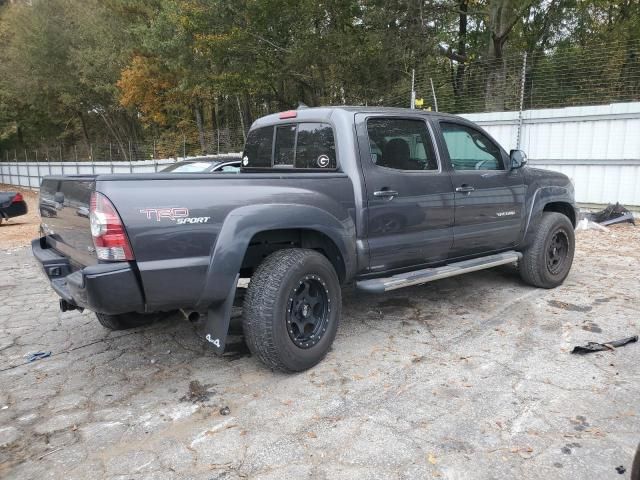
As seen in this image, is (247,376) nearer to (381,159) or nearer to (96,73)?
(381,159)

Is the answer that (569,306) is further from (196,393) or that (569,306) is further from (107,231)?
(107,231)

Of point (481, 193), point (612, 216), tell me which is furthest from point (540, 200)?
point (612, 216)

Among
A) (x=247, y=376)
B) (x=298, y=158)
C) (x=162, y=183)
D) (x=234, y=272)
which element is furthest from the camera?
(x=298, y=158)

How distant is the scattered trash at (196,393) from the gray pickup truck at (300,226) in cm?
37

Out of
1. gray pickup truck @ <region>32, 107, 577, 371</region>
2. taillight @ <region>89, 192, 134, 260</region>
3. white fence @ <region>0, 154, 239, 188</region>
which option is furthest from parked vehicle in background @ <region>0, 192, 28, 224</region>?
taillight @ <region>89, 192, 134, 260</region>

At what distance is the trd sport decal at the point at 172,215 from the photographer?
2832mm

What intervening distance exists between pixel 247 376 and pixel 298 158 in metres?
1.89

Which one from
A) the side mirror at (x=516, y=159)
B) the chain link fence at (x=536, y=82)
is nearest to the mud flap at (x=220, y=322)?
the side mirror at (x=516, y=159)

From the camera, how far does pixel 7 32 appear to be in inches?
1255

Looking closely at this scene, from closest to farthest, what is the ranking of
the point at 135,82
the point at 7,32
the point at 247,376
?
the point at 247,376, the point at 135,82, the point at 7,32

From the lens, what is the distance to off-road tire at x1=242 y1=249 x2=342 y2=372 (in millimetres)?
3234

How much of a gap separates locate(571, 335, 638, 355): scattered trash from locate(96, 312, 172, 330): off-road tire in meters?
3.33

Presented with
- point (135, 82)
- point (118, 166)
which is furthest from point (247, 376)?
point (135, 82)

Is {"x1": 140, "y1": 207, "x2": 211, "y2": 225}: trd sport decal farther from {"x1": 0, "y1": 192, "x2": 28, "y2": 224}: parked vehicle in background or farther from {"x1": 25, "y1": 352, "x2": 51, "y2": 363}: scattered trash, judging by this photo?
{"x1": 0, "y1": 192, "x2": 28, "y2": 224}: parked vehicle in background
